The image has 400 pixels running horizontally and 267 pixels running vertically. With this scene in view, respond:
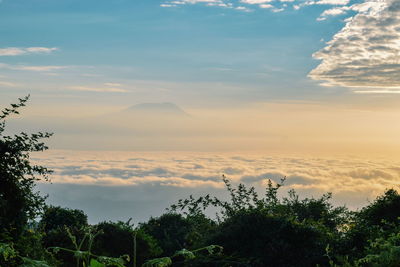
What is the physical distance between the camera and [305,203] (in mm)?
27062

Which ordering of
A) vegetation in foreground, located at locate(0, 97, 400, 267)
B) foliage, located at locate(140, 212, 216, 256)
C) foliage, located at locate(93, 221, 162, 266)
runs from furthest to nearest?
foliage, located at locate(140, 212, 216, 256) < foliage, located at locate(93, 221, 162, 266) < vegetation in foreground, located at locate(0, 97, 400, 267)

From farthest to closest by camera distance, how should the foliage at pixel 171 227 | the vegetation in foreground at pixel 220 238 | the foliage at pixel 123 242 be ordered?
the foliage at pixel 171 227 < the foliage at pixel 123 242 < the vegetation in foreground at pixel 220 238

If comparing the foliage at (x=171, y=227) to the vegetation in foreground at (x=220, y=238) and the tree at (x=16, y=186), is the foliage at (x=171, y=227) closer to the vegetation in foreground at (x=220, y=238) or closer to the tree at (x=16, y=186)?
the vegetation in foreground at (x=220, y=238)

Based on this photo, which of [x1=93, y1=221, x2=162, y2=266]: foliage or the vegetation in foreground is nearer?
the vegetation in foreground

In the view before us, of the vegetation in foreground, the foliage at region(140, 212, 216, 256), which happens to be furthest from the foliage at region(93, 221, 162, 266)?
the foliage at region(140, 212, 216, 256)

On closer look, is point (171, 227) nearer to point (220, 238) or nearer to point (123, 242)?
point (123, 242)

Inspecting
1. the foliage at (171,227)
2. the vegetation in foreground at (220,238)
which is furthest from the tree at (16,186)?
the foliage at (171,227)

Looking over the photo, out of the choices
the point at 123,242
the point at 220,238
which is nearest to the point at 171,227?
the point at 123,242

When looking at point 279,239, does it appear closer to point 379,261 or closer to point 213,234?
point 213,234

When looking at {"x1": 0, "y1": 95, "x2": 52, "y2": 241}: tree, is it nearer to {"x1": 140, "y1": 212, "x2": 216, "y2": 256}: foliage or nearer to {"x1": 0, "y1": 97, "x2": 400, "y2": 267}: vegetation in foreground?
{"x1": 0, "y1": 97, "x2": 400, "y2": 267}: vegetation in foreground

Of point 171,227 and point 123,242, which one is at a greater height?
point 171,227

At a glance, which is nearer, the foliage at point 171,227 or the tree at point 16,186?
the tree at point 16,186

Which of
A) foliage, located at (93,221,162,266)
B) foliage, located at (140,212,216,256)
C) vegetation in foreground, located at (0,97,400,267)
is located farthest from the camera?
foliage, located at (140,212,216,256)

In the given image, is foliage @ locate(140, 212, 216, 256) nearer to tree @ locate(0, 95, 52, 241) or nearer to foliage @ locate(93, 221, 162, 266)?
foliage @ locate(93, 221, 162, 266)
